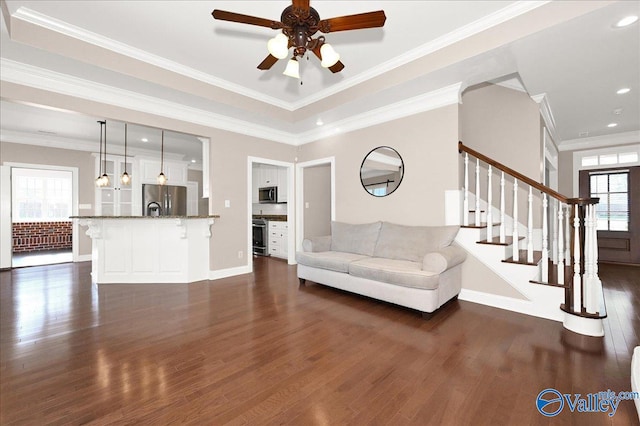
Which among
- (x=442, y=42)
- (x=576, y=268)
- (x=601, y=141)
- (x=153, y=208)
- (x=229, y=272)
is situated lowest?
(x=229, y=272)

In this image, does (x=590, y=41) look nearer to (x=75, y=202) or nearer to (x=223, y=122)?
(x=223, y=122)

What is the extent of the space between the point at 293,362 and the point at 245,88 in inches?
144

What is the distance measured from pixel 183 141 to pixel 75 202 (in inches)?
112

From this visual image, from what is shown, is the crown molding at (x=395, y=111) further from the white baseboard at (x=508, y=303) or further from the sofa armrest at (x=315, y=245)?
the white baseboard at (x=508, y=303)

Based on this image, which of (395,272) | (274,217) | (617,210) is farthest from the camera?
(274,217)

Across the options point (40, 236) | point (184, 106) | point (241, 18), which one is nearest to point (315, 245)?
point (184, 106)

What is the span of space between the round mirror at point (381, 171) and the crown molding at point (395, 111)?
479 mm

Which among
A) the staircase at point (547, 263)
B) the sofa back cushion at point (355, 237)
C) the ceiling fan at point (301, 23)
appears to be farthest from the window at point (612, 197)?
the ceiling fan at point (301, 23)

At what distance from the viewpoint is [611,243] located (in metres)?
5.62

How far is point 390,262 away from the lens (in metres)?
3.30

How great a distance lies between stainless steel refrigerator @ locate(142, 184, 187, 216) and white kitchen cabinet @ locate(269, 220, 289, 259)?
3049 millimetres

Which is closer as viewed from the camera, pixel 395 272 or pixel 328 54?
pixel 328 54

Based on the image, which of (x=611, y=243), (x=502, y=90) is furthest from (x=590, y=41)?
(x=611, y=243)

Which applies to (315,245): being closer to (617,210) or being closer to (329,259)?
(329,259)
